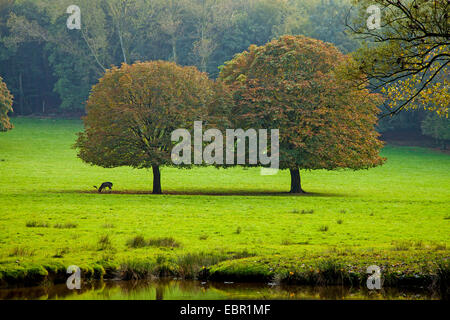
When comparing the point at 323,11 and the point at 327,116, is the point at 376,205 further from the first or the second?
the point at 323,11

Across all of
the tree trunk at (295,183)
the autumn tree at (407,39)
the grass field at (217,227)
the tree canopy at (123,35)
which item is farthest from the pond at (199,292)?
the tree canopy at (123,35)

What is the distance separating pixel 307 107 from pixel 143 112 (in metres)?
10.7

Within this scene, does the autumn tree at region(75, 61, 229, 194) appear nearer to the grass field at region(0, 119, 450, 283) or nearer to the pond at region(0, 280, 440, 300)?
the grass field at region(0, 119, 450, 283)

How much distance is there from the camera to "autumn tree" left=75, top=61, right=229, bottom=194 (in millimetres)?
40781

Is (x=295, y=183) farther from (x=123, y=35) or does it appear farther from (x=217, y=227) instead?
(x=123, y=35)

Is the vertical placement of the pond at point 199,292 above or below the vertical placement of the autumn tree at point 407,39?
below

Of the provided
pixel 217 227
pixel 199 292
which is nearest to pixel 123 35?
pixel 217 227

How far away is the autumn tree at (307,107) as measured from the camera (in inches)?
1638

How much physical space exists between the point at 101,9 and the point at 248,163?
58.8 metres

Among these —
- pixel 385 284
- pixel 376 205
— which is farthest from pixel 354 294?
pixel 376 205

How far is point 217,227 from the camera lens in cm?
2616

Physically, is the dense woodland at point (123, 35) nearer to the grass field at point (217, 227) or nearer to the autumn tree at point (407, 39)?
the grass field at point (217, 227)

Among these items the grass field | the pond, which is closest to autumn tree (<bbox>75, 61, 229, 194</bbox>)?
the grass field

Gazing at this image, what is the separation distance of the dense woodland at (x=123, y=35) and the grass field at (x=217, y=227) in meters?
40.0
